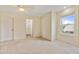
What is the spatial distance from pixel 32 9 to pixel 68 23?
0.73 meters

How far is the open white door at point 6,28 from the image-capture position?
2041mm

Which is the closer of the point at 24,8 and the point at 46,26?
the point at 24,8

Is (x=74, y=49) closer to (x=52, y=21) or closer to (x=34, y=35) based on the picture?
(x=52, y=21)

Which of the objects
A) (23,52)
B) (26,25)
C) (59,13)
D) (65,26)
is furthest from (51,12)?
(23,52)

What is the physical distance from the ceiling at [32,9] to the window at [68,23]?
226 mm

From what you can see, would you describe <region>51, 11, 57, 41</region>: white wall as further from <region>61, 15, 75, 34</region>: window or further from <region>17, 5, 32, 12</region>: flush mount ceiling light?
<region>17, 5, 32, 12</region>: flush mount ceiling light

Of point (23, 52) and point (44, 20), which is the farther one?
point (44, 20)

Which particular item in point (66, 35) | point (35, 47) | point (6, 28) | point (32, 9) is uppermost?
point (32, 9)

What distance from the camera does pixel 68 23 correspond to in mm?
2012

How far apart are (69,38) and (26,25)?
34.9 inches

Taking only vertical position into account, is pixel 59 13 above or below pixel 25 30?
above

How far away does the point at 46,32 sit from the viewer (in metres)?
2.19

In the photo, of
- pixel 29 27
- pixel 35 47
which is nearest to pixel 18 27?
pixel 29 27

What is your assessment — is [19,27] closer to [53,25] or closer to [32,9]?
[32,9]
